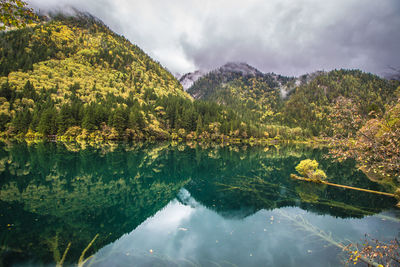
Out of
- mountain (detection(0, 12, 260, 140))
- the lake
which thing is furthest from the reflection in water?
mountain (detection(0, 12, 260, 140))

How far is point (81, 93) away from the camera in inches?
4082

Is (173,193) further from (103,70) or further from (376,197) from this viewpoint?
(103,70)

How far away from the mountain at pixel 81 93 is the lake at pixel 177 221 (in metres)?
66.3

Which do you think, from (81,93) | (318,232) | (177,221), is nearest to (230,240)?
(177,221)

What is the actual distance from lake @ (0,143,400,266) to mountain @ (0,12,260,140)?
66293mm

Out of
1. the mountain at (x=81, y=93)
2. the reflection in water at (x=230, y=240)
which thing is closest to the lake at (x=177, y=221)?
the reflection in water at (x=230, y=240)

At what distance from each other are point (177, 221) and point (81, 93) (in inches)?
4504

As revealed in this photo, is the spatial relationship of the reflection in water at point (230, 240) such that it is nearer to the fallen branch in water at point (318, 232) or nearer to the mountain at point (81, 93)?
the fallen branch in water at point (318, 232)

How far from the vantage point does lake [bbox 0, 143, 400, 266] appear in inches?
334

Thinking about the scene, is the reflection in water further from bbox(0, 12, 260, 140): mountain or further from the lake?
bbox(0, 12, 260, 140): mountain

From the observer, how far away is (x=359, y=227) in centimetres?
1185

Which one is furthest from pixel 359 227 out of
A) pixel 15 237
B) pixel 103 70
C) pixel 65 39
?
pixel 65 39

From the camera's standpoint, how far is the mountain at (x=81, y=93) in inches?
3024

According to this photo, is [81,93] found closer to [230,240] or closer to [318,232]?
[230,240]
